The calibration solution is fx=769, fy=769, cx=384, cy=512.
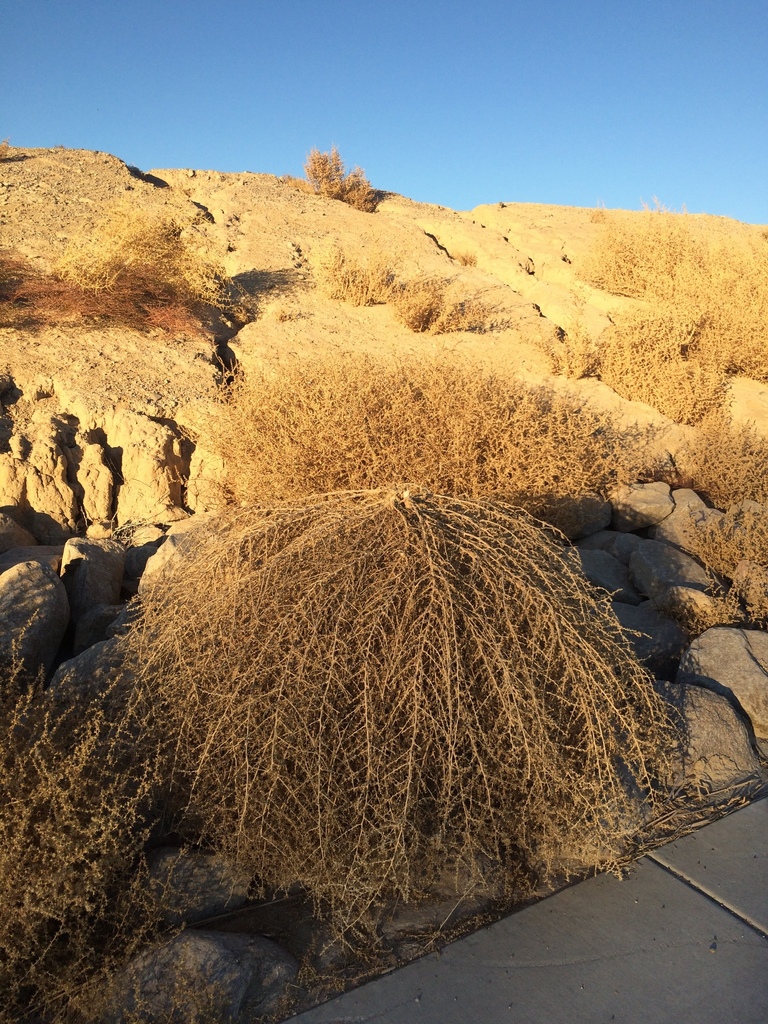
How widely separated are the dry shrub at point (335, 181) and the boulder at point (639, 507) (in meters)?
9.60

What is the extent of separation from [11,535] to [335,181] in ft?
35.7

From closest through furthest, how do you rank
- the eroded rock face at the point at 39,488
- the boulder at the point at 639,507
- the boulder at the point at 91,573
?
the boulder at the point at 91,573 < the eroded rock face at the point at 39,488 < the boulder at the point at 639,507

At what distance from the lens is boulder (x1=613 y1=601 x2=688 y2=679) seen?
→ 444cm

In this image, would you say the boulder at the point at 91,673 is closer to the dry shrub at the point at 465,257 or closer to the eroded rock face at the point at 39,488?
the eroded rock face at the point at 39,488

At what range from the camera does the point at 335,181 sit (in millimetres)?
14266

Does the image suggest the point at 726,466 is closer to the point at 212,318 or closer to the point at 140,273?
the point at 212,318

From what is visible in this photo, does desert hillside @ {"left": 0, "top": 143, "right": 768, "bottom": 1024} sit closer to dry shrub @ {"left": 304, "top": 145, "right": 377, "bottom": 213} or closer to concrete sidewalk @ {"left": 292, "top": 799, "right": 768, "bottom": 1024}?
concrete sidewalk @ {"left": 292, "top": 799, "right": 768, "bottom": 1024}

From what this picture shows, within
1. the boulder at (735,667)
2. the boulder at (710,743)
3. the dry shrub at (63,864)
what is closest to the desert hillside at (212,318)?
the boulder at (735,667)

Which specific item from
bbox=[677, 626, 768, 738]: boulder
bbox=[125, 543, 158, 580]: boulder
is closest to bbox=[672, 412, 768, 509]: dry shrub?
bbox=[677, 626, 768, 738]: boulder

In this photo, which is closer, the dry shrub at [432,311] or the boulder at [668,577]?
the boulder at [668,577]

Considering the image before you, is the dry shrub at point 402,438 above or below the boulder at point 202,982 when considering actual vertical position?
above

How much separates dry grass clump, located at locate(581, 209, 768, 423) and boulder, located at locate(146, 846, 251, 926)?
6.78 meters

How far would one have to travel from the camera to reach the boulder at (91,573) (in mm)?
4645

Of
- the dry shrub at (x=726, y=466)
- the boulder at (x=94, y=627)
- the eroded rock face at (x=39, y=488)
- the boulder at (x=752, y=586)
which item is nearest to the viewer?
the boulder at (x=94, y=627)
